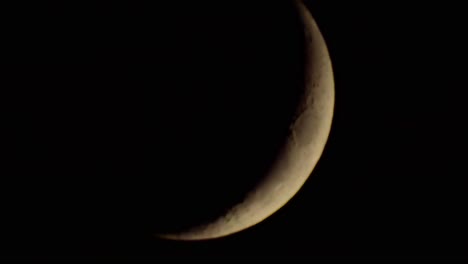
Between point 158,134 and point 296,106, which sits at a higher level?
point 296,106

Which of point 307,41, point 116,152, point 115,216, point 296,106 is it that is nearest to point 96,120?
point 116,152

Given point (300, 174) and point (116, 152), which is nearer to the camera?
point (116, 152)

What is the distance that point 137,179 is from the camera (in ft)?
5.64

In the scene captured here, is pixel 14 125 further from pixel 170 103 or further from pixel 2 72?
pixel 170 103

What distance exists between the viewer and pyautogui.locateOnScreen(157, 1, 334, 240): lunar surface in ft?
6.31

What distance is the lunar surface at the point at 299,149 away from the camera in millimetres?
1922

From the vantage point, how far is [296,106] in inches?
73.7

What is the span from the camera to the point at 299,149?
197cm

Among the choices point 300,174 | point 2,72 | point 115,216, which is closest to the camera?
point 2,72

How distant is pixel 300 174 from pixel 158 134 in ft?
2.18

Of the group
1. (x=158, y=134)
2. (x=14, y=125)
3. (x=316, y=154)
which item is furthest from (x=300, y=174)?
(x=14, y=125)

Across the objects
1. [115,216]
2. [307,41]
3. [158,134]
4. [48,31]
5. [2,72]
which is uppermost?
[307,41]

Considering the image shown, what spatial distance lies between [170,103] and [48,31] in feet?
1.39

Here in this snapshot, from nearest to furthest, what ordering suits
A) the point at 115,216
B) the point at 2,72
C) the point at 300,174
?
the point at 2,72
the point at 115,216
the point at 300,174
